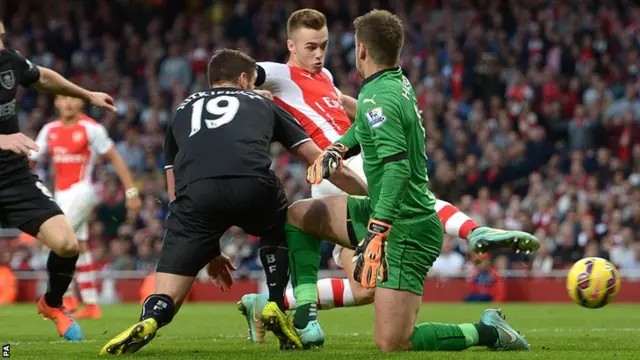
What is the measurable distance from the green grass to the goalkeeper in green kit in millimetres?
184

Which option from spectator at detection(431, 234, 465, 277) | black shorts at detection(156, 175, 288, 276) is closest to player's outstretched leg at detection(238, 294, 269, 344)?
black shorts at detection(156, 175, 288, 276)

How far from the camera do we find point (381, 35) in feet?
23.0

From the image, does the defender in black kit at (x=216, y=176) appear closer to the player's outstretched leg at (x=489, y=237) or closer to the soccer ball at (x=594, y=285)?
the player's outstretched leg at (x=489, y=237)

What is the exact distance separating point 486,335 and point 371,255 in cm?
132

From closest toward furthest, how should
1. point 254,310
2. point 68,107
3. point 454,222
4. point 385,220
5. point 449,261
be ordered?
point 385,220 → point 454,222 → point 254,310 → point 68,107 → point 449,261

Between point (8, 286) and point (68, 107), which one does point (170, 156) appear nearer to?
point (68, 107)

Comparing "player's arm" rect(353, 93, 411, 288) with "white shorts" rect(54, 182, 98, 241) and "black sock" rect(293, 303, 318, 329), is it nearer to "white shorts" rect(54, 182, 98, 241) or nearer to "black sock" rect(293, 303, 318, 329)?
"black sock" rect(293, 303, 318, 329)

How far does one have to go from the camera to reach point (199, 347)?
8031mm

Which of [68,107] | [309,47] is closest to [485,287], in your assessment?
[68,107]

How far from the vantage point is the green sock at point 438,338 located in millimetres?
7211

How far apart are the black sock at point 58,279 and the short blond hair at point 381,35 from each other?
9.99 feet

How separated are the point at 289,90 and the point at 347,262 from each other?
1518 millimetres

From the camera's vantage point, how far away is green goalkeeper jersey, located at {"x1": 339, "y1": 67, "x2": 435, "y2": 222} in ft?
21.8

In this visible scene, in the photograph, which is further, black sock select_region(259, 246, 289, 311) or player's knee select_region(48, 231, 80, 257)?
player's knee select_region(48, 231, 80, 257)
